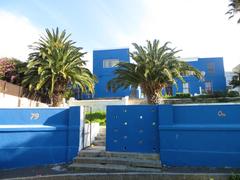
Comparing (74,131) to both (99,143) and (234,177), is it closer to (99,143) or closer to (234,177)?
(99,143)

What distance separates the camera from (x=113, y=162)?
29.9 ft

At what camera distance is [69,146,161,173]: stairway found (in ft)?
28.5

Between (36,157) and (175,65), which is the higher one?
(175,65)

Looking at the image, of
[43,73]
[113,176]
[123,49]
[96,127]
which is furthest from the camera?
[123,49]

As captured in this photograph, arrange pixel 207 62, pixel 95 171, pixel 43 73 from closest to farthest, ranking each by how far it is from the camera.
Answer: pixel 95 171 < pixel 43 73 < pixel 207 62

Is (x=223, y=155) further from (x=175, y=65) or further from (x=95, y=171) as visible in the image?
(x=175, y=65)

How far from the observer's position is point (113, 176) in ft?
26.5

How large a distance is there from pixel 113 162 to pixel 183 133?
2690 mm

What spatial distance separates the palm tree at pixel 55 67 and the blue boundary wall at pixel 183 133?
9337 mm

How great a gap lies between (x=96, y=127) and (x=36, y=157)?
3.40 m

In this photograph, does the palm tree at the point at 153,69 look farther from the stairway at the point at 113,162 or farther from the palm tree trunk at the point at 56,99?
the stairway at the point at 113,162

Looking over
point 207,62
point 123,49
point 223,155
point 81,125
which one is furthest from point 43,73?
point 207,62

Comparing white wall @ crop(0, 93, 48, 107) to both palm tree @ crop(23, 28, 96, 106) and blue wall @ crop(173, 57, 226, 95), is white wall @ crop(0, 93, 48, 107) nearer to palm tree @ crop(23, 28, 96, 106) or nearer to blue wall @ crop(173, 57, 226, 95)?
palm tree @ crop(23, 28, 96, 106)

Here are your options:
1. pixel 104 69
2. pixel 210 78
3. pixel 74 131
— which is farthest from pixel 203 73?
pixel 74 131
